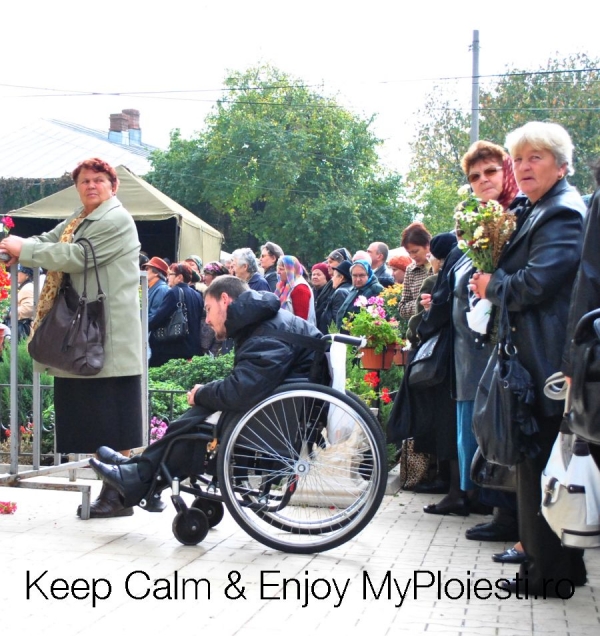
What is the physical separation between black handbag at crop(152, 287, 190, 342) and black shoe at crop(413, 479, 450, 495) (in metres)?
4.40

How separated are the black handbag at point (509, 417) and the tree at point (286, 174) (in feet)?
125

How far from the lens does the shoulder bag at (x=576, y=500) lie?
347 cm

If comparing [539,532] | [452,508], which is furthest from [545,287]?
[452,508]

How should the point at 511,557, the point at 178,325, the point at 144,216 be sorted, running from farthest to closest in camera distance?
the point at 144,216
the point at 178,325
the point at 511,557

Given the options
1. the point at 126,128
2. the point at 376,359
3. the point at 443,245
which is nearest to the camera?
the point at 443,245

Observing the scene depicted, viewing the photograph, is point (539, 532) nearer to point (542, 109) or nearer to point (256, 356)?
point (256, 356)

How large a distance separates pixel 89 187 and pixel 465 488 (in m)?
2.77

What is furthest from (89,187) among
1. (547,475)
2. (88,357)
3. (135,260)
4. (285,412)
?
(547,475)

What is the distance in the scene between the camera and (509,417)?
3.94m

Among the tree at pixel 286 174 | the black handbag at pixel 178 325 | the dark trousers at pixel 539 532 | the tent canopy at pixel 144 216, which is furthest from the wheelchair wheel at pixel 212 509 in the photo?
the tree at pixel 286 174

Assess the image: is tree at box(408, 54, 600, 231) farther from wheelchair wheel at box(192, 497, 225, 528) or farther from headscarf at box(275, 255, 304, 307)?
wheelchair wheel at box(192, 497, 225, 528)

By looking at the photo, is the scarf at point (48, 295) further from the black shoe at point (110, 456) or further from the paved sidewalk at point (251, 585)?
the paved sidewalk at point (251, 585)

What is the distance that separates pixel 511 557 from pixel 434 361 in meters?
1.40

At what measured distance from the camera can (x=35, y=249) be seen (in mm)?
5586
